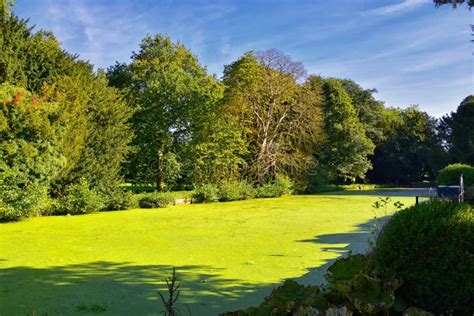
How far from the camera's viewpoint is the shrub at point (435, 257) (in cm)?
196

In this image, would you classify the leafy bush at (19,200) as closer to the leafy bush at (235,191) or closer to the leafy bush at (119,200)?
the leafy bush at (119,200)

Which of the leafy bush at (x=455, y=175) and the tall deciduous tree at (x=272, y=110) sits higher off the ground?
the tall deciduous tree at (x=272, y=110)

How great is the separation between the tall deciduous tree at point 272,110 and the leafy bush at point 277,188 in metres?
0.62

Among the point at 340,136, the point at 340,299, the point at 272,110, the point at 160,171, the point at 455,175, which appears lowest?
the point at 340,299

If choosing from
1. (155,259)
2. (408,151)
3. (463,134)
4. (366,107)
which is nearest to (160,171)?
(155,259)

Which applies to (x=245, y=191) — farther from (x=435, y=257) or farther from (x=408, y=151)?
(x=408, y=151)

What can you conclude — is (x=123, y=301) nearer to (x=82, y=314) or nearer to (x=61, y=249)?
(x=82, y=314)

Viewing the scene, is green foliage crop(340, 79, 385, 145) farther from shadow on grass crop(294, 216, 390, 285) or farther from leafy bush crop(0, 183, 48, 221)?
leafy bush crop(0, 183, 48, 221)

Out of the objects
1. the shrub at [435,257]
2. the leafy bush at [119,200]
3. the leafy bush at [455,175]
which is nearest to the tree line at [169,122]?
the leafy bush at [119,200]

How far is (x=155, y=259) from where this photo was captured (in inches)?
197

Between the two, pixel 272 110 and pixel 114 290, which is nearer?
pixel 114 290

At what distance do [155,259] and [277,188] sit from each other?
12.9 m

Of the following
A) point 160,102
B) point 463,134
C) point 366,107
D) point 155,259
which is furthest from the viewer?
point 366,107

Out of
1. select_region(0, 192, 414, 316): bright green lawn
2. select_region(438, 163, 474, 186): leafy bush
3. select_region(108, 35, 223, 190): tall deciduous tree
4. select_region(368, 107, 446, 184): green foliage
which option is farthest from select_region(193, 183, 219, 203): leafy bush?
select_region(368, 107, 446, 184): green foliage
